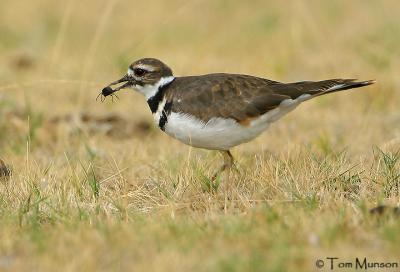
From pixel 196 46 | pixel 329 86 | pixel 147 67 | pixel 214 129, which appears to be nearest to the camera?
pixel 214 129

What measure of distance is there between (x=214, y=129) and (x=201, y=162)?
0.98 meters

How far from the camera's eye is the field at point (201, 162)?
4.82 meters

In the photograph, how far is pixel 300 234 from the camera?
4949 mm

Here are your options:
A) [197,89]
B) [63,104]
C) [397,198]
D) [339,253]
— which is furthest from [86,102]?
[339,253]

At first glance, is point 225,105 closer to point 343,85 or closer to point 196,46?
point 343,85

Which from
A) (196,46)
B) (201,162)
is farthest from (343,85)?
(196,46)

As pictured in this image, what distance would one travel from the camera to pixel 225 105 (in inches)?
255

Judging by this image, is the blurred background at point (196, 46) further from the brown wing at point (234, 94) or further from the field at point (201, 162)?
the brown wing at point (234, 94)

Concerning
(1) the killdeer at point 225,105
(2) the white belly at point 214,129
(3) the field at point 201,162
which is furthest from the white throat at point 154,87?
(3) the field at point 201,162

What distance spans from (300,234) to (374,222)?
1.86 feet

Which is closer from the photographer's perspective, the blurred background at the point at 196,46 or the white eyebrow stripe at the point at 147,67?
the white eyebrow stripe at the point at 147,67

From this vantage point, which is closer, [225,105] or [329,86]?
[225,105]

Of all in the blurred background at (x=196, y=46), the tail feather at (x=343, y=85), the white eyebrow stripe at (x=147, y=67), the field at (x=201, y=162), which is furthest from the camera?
the blurred background at (x=196, y=46)

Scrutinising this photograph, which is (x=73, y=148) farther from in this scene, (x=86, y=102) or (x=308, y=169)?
(x=308, y=169)
